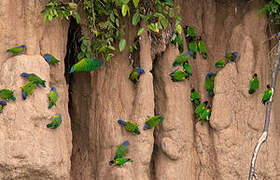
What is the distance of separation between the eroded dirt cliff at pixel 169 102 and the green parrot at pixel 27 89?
0.42 m

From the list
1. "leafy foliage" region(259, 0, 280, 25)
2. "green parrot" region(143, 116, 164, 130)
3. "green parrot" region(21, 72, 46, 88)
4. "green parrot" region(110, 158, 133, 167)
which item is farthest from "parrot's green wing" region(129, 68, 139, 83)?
"leafy foliage" region(259, 0, 280, 25)

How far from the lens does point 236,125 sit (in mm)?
5586

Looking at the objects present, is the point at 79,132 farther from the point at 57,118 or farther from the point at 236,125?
the point at 236,125

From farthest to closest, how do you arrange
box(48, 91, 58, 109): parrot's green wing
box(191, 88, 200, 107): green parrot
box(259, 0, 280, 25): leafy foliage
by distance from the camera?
box(191, 88, 200, 107): green parrot < box(259, 0, 280, 25): leafy foliage < box(48, 91, 58, 109): parrot's green wing

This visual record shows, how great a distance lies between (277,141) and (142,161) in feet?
6.77

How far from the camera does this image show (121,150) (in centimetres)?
510

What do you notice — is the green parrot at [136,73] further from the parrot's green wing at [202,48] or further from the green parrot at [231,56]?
the green parrot at [231,56]

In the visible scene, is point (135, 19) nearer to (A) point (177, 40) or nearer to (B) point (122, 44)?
(B) point (122, 44)

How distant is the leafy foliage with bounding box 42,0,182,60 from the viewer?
498 centimetres

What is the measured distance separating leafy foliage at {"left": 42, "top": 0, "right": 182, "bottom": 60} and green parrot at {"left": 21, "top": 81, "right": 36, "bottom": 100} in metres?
0.89

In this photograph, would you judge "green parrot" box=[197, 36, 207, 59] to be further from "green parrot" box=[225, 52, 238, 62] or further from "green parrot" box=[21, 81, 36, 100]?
"green parrot" box=[21, 81, 36, 100]

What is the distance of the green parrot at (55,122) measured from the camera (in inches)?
176

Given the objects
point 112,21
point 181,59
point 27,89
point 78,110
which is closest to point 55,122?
point 27,89

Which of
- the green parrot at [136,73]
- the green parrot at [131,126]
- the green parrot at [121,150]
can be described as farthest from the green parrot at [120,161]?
the green parrot at [136,73]
